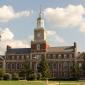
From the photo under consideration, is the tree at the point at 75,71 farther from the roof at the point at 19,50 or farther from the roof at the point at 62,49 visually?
the roof at the point at 19,50

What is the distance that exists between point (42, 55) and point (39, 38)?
6.42 metres

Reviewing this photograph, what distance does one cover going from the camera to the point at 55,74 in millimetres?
105938

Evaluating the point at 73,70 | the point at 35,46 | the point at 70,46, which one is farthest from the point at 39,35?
the point at 73,70

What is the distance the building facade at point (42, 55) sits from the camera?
106125mm

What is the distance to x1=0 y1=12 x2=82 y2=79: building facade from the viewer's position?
106125 mm

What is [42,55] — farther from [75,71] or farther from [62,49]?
[75,71]

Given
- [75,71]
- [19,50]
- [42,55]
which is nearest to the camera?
[75,71]

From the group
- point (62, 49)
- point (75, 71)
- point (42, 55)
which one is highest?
point (62, 49)

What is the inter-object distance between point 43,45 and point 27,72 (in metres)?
13.6

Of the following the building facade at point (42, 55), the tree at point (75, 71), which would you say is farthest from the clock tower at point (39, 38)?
the tree at point (75, 71)

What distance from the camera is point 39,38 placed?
111750 mm

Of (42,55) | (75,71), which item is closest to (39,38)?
(42,55)

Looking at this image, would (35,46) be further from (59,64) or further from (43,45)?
(59,64)

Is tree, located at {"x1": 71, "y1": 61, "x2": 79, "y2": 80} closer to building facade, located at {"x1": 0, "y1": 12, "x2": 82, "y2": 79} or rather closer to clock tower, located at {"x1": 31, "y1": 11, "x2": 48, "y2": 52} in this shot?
building facade, located at {"x1": 0, "y1": 12, "x2": 82, "y2": 79}
